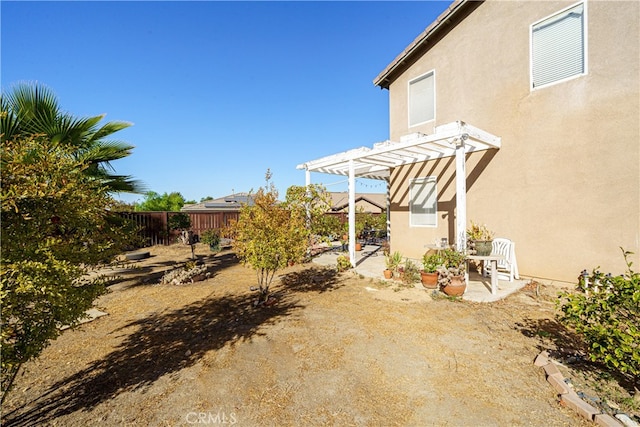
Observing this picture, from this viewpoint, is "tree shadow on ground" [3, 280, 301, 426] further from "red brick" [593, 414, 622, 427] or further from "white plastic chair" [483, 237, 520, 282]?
"white plastic chair" [483, 237, 520, 282]

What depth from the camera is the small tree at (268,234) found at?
210 inches

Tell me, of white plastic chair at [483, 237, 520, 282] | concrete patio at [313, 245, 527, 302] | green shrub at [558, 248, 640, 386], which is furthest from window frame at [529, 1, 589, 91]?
green shrub at [558, 248, 640, 386]

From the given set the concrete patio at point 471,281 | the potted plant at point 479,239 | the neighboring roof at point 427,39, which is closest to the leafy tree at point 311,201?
the concrete patio at point 471,281

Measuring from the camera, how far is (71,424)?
2.52m

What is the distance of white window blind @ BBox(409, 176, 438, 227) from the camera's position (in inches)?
366

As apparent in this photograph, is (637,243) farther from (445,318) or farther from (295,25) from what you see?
(295,25)

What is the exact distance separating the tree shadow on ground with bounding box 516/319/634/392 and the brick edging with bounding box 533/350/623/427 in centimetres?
28

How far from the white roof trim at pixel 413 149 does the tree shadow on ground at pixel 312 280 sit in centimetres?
382

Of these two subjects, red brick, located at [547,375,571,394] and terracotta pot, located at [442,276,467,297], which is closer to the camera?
red brick, located at [547,375,571,394]

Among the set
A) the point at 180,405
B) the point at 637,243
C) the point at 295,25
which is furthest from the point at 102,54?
the point at 637,243

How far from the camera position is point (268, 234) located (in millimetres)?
5418

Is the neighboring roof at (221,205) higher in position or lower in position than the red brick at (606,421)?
higher

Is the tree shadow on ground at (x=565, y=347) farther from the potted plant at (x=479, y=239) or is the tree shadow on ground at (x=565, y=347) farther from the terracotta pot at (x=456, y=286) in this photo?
the potted plant at (x=479, y=239)

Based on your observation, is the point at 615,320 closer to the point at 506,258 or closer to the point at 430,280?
the point at 430,280
